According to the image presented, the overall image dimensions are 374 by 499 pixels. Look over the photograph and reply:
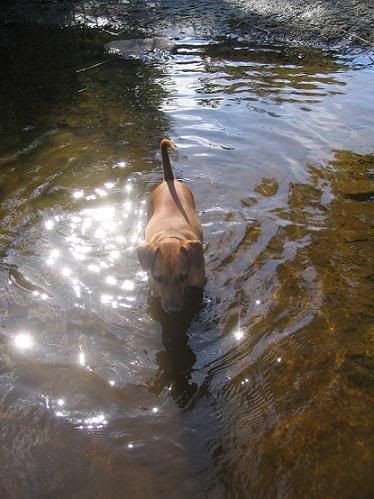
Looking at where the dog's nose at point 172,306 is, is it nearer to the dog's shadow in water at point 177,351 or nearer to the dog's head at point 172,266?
the dog's head at point 172,266

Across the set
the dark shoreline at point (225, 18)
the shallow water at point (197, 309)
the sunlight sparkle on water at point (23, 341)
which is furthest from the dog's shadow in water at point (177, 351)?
A: the dark shoreline at point (225, 18)

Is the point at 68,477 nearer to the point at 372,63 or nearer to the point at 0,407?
the point at 0,407

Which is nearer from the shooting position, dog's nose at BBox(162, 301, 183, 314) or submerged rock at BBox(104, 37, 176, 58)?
dog's nose at BBox(162, 301, 183, 314)

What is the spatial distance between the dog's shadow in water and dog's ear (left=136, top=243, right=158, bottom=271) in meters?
0.44

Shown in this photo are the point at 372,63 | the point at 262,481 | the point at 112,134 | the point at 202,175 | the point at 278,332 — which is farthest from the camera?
the point at 372,63

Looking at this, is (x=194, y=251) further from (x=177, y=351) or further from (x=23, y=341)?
(x=23, y=341)

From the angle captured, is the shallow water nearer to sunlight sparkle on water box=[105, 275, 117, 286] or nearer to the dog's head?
sunlight sparkle on water box=[105, 275, 117, 286]

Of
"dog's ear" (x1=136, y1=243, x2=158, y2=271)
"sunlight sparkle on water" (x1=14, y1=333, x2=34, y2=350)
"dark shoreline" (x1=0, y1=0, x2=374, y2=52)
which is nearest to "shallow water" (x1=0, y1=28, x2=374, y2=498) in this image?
"sunlight sparkle on water" (x1=14, y1=333, x2=34, y2=350)

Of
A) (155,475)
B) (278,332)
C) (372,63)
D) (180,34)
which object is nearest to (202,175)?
(278,332)

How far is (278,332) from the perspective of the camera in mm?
4008

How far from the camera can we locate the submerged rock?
11156mm

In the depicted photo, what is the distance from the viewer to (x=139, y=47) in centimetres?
1141

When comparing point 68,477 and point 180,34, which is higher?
point 180,34

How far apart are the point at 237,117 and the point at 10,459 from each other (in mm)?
6238
